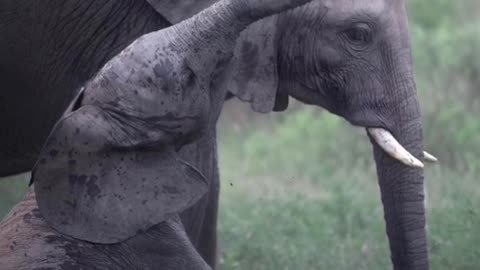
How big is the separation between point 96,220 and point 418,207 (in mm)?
1283

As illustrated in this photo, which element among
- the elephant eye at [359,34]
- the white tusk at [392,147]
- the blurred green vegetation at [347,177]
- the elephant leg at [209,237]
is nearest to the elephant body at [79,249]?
the white tusk at [392,147]

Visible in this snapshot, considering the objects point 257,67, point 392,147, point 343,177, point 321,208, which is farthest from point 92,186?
point 343,177

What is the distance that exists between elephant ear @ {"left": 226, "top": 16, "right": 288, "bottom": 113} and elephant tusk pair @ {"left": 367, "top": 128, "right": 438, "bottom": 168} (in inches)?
15.0

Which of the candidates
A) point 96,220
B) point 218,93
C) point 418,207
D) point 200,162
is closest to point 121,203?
point 96,220

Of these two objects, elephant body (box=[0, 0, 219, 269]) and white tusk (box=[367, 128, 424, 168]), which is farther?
elephant body (box=[0, 0, 219, 269])

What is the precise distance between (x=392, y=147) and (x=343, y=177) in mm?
2912

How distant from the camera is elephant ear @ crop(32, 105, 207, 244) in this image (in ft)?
13.7

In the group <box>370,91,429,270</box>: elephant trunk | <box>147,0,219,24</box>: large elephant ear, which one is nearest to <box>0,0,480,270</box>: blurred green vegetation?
<box>370,91,429,270</box>: elephant trunk

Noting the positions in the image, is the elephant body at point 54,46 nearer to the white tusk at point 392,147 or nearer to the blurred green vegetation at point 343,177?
the white tusk at point 392,147

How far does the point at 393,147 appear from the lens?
16.5 feet

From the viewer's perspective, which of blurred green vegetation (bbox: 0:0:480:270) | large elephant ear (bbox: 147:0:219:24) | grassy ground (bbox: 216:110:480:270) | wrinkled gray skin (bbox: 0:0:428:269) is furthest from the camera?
blurred green vegetation (bbox: 0:0:480:270)

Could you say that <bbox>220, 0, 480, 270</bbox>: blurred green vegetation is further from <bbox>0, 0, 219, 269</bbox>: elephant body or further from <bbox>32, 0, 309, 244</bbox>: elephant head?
<bbox>32, 0, 309, 244</bbox>: elephant head

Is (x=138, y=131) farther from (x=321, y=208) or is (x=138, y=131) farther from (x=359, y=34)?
(x=321, y=208)

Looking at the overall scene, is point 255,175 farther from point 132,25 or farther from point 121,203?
point 121,203
